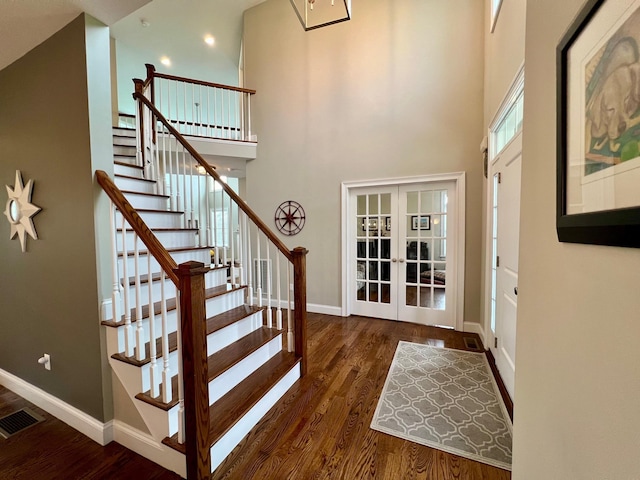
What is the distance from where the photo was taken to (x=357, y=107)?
3.79 metres

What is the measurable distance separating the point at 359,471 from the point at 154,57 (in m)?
8.05

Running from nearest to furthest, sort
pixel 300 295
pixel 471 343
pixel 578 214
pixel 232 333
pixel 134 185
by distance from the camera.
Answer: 1. pixel 578 214
2. pixel 232 333
3. pixel 300 295
4. pixel 134 185
5. pixel 471 343

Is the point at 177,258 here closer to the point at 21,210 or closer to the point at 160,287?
the point at 160,287

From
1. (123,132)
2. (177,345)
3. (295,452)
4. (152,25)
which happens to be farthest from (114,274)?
(152,25)

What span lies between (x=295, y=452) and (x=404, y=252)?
2698 mm

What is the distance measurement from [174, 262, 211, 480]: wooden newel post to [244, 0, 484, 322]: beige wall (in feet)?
9.13

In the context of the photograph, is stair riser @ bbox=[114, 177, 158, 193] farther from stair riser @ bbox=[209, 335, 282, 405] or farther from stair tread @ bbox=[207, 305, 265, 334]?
stair riser @ bbox=[209, 335, 282, 405]

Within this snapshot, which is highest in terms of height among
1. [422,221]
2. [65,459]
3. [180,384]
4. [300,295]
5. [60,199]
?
[60,199]

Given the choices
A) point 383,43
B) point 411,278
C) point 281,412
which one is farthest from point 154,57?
point 281,412

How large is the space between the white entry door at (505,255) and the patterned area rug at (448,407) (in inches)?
8.9

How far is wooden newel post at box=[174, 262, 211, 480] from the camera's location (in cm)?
130

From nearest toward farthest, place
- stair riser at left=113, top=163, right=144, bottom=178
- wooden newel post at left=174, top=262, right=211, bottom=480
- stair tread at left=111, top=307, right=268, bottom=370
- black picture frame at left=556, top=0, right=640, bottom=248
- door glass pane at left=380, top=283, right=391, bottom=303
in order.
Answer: black picture frame at left=556, top=0, right=640, bottom=248, wooden newel post at left=174, top=262, right=211, bottom=480, stair tread at left=111, top=307, right=268, bottom=370, stair riser at left=113, top=163, right=144, bottom=178, door glass pane at left=380, top=283, right=391, bottom=303

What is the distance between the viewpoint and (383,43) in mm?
3592

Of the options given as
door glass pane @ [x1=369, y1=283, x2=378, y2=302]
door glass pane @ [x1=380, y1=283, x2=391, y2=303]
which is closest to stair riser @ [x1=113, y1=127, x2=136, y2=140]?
door glass pane @ [x1=369, y1=283, x2=378, y2=302]
